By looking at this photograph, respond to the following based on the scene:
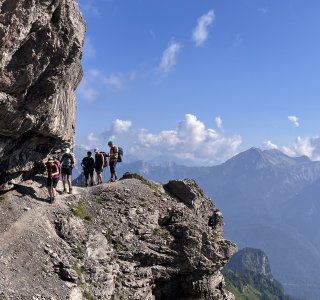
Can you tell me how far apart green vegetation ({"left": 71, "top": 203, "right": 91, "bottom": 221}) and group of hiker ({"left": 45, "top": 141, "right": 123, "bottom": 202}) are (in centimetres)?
201

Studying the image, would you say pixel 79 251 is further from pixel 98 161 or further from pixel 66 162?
pixel 98 161

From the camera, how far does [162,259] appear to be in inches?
1485

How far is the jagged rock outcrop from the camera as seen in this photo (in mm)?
24281

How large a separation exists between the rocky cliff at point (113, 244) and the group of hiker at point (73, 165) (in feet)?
5.49

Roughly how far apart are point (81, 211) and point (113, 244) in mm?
3907

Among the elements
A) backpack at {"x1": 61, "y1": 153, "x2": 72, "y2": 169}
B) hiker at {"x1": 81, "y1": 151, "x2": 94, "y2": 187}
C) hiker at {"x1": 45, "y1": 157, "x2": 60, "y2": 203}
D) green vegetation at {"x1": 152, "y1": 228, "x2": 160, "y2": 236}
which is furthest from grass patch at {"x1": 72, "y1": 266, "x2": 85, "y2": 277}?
hiker at {"x1": 81, "y1": 151, "x2": 94, "y2": 187}

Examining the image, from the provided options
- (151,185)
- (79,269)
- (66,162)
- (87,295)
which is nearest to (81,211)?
(66,162)

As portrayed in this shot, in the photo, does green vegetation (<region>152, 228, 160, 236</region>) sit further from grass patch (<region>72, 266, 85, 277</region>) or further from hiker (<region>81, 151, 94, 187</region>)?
grass patch (<region>72, 266, 85, 277</region>)

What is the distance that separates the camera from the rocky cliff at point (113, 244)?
28.3 m

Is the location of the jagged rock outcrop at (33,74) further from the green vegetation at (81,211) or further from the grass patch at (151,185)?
the grass patch at (151,185)

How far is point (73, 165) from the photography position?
37.8m

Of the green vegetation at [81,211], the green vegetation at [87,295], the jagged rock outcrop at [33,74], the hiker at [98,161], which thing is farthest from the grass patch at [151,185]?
the green vegetation at [87,295]

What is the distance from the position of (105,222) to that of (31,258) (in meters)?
9.36

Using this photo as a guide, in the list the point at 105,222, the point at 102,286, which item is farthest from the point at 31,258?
the point at 105,222
